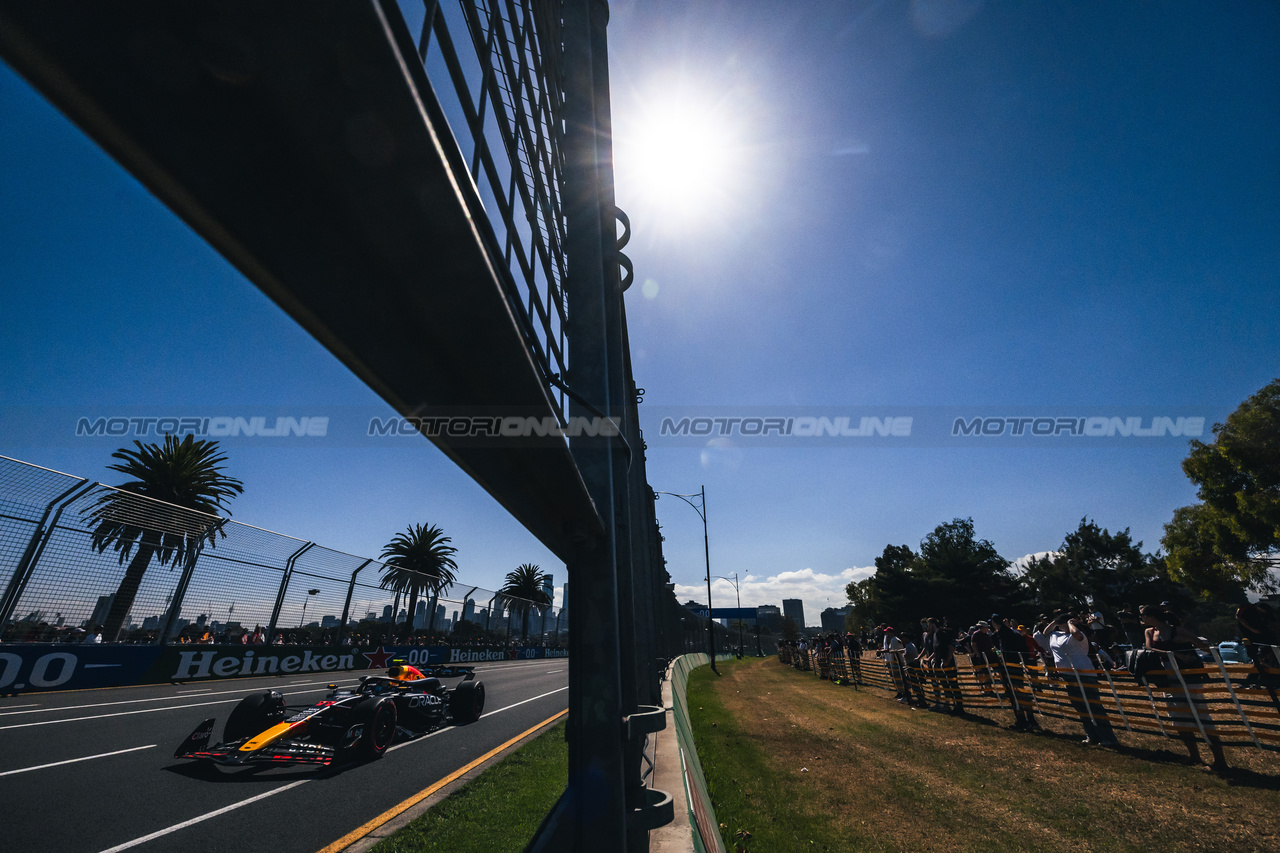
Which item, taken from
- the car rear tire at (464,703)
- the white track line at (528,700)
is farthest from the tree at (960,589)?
the car rear tire at (464,703)

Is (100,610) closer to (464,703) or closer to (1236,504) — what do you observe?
(464,703)

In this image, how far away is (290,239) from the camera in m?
0.70

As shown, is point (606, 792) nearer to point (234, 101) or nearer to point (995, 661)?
point (234, 101)

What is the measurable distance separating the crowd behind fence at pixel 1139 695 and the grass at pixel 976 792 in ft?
1.05

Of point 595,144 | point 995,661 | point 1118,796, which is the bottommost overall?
point 1118,796

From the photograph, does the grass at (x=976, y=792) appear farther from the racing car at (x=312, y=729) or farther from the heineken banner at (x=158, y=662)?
the heineken banner at (x=158, y=662)

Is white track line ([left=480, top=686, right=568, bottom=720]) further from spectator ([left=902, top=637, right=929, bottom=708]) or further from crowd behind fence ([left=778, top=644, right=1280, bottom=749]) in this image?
crowd behind fence ([left=778, top=644, right=1280, bottom=749])

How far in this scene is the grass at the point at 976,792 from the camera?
440cm

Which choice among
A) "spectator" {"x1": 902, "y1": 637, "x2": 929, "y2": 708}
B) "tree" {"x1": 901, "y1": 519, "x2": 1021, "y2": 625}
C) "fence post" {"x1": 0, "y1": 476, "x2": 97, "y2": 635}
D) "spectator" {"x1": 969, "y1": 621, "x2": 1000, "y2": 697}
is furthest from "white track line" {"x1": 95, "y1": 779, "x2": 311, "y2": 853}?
"tree" {"x1": 901, "y1": 519, "x2": 1021, "y2": 625}

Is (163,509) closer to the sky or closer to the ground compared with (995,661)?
closer to the sky

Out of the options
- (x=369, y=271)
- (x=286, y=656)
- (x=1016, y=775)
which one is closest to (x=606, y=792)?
(x=369, y=271)

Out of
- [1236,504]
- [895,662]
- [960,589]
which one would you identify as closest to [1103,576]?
[960,589]

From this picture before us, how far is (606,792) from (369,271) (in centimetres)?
188

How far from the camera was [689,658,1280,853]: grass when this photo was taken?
440cm
